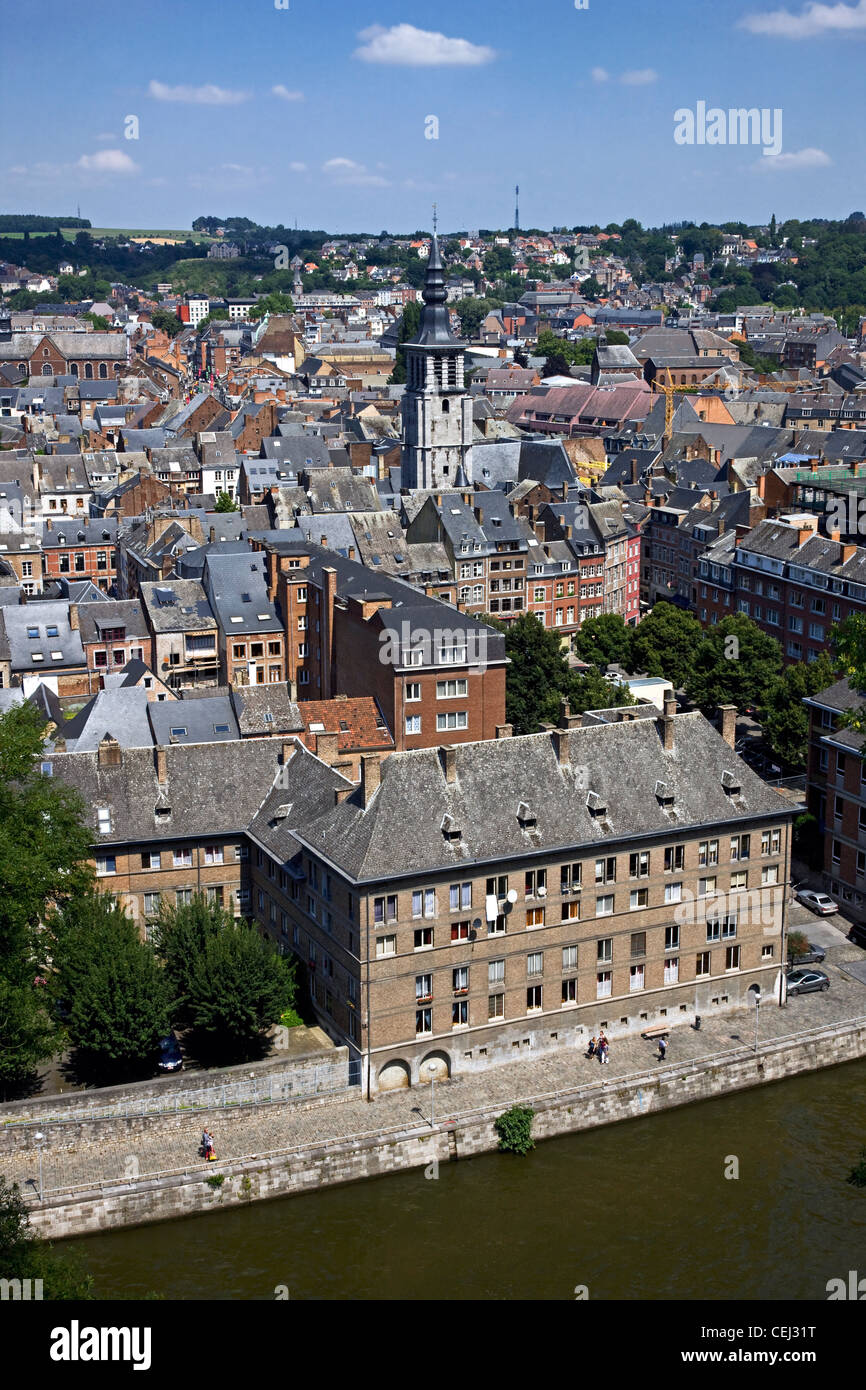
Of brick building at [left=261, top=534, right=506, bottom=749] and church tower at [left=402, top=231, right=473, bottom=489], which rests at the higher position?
church tower at [left=402, top=231, right=473, bottom=489]

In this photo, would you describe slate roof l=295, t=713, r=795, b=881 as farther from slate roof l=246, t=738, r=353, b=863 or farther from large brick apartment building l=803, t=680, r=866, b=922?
large brick apartment building l=803, t=680, r=866, b=922

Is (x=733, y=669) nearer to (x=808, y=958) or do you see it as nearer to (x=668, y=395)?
(x=808, y=958)

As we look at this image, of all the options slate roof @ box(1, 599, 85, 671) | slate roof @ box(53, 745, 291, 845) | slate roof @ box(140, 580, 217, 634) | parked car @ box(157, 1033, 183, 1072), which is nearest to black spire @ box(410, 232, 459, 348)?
slate roof @ box(140, 580, 217, 634)

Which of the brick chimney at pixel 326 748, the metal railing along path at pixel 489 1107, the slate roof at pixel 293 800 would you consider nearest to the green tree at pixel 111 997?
the metal railing along path at pixel 489 1107

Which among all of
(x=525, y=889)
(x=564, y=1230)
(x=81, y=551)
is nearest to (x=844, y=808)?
(x=525, y=889)

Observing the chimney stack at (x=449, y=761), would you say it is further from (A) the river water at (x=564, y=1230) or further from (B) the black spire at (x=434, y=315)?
(B) the black spire at (x=434, y=315)
